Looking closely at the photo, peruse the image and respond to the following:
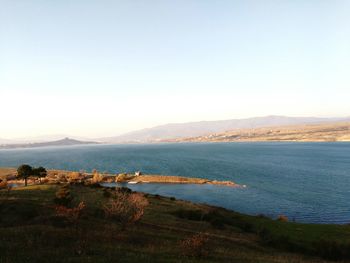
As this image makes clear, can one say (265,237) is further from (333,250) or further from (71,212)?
A: (71,212)

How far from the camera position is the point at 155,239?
3144cm

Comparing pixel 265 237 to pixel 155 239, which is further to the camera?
pixel 265 237

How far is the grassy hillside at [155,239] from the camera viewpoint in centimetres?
2173

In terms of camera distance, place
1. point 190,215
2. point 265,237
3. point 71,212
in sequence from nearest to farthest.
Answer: point 71,212, point 265,237, point 190,215

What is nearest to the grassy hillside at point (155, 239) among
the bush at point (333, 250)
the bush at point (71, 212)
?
the bush at point (333, 250)

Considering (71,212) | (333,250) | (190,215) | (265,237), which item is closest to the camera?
(71,212)

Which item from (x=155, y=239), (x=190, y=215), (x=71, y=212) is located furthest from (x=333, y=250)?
(x=71, y=212)

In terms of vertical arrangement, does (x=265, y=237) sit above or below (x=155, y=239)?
below

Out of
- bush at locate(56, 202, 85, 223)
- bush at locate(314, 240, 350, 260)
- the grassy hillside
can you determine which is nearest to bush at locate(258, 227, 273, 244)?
the grassy hillside

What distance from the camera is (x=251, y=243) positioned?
39.8 metres

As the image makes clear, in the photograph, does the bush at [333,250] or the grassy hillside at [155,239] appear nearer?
the grassy hillside at [155,239]

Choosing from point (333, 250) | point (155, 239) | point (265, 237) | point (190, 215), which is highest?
point (155, 239)

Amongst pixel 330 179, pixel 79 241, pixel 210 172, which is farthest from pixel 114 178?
pixel 79 241

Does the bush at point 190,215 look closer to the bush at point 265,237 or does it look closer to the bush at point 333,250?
the bush at point 265,237
